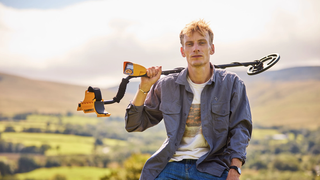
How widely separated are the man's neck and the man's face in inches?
2.7

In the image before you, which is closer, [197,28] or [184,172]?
[184,172]

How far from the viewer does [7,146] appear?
50.3 metres

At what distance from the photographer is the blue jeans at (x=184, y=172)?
345cm

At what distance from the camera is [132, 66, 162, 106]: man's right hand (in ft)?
12.0

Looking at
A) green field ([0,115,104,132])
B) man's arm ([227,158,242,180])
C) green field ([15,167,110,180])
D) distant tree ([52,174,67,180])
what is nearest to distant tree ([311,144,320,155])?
green field ([15,167,110,180])

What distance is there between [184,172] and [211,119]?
0.67 meters

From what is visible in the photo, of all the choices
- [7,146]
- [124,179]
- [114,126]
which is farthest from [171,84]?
[114,126]

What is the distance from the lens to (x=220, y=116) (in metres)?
3.62

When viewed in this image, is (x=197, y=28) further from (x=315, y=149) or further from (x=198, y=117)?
(x=315, y=149)

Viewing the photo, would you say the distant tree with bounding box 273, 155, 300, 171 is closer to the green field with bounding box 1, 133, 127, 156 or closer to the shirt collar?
the green field with bounding box 1, 133, 127, 156

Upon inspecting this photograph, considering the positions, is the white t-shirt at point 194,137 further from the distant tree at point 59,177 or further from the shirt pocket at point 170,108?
the distant tree at point 59,177

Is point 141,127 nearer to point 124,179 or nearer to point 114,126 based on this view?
point 124,179

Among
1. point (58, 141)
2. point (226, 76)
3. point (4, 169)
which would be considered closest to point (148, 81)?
point (226, 76)

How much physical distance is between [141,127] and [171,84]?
0.65 metres
